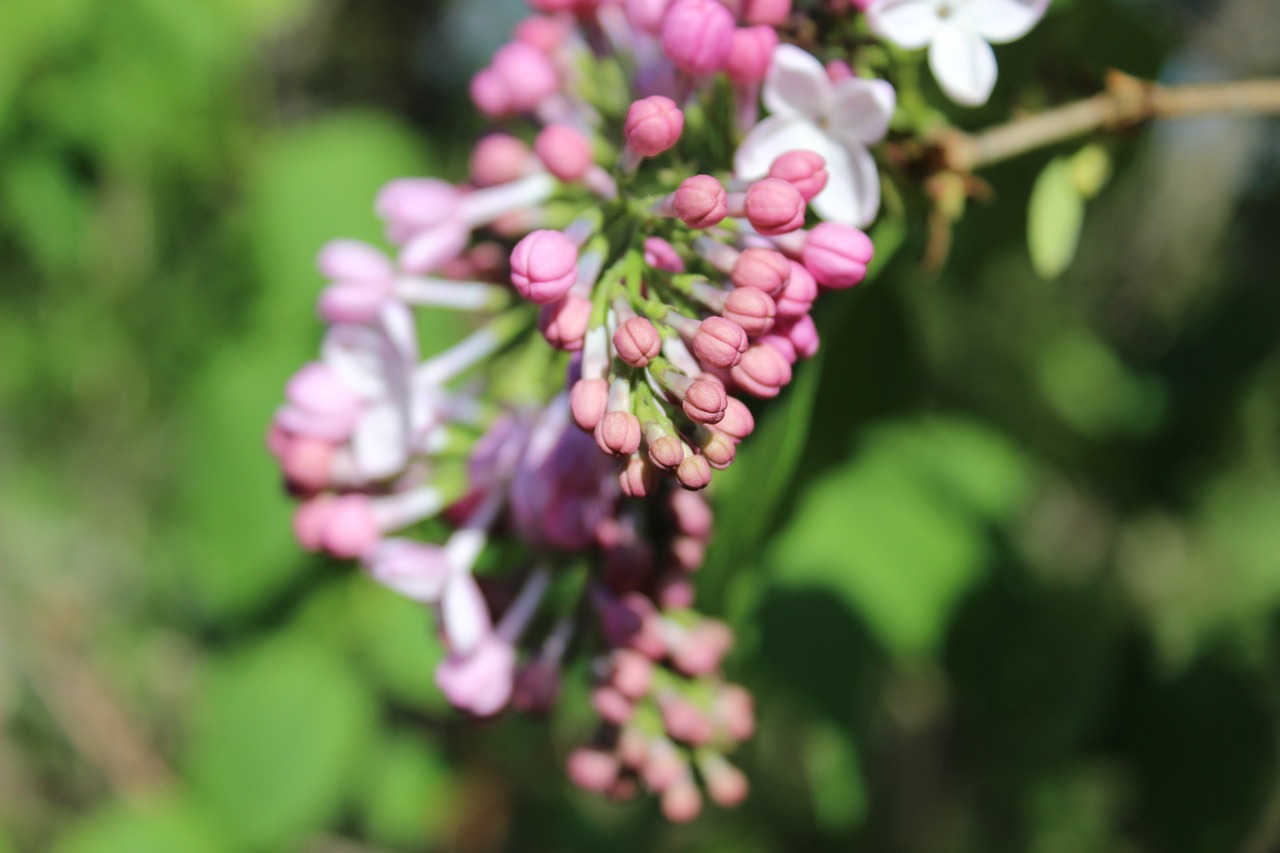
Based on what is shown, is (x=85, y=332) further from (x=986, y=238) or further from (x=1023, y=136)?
(x=1023, y=136)

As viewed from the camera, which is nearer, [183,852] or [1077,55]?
[1077,55]

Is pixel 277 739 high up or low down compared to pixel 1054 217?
down

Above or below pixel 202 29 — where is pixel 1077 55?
above

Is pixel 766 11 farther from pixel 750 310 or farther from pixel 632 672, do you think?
pixel 632 672

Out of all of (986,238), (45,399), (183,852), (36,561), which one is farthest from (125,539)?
(986,238)

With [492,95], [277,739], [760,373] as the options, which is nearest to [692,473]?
[760,373]

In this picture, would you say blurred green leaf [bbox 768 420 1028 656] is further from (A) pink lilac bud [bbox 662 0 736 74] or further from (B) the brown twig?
(A) pink lilac bud [bbox 662 0 736 74]

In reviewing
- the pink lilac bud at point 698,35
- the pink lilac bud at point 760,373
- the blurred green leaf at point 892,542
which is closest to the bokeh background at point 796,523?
the blurred green leaf at point 892,542
